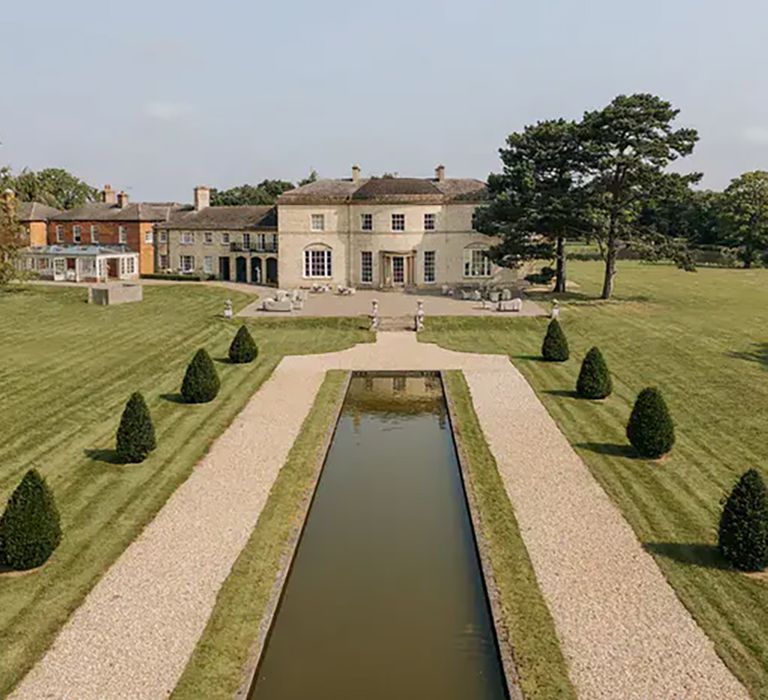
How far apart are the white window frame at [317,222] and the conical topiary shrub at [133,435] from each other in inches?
1317

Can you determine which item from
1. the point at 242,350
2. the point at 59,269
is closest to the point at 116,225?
the point at 59,269

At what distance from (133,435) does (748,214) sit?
6365 centimetres

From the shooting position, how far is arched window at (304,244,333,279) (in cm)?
4944

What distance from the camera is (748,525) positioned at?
39.4ft

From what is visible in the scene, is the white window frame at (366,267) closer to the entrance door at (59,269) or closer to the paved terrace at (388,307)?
the paved terrace at (388,307)

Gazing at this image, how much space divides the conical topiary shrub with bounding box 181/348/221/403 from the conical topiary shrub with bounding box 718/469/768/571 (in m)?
14.7

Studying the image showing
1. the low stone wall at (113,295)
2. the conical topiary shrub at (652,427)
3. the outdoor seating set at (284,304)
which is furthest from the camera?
the low stone wall at (113,295)

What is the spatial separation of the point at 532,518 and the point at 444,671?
4997mm

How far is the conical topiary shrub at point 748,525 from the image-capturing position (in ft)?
39.2

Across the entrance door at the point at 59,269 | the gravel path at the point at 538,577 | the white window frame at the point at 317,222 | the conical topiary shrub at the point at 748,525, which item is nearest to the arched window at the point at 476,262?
the white window frame at the point at 317,222

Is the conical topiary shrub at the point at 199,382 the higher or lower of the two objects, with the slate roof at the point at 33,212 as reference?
lower

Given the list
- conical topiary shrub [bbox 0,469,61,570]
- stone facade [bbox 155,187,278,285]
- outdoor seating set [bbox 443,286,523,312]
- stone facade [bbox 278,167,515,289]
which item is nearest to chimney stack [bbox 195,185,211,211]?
stone facade [bbox 155,187,278,285]

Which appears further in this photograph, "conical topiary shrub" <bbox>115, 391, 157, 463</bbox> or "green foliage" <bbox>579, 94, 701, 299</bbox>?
"green foliage" <bbox>579, 94, 701, 299</bbox>

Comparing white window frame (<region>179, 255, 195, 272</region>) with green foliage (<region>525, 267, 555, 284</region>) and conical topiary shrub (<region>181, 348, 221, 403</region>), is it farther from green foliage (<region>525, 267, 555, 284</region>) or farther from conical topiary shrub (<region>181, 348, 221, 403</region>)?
conical topiary shrub (<region>181, 348, 221, 403</region>)
